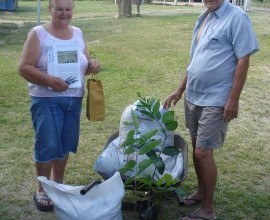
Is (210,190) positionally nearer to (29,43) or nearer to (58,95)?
(58,95)

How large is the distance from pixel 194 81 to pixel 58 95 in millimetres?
987

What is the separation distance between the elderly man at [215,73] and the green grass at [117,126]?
735 mm

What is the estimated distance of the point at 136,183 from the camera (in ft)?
10.5

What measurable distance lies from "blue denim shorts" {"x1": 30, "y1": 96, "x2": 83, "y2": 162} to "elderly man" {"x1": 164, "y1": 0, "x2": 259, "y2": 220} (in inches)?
34.6

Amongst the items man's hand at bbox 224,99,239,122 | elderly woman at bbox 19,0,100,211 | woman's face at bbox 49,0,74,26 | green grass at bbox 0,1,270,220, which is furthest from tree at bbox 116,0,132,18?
man's hand at bbox 224,99,239,122

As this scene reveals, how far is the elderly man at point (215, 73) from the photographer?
2980 mm

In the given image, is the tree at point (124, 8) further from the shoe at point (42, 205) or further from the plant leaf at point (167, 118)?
the plant leaf at point (167, 118)

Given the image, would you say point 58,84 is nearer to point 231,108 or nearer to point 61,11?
point 61,11

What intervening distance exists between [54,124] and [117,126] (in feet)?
8.51

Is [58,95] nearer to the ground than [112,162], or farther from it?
farther from it

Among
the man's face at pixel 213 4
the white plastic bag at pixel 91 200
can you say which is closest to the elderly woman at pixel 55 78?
the white plastic bag at pixel 91 200

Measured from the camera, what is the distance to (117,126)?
19.2ft

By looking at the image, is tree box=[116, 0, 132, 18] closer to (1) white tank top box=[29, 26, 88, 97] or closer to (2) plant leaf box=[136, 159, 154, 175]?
(1) white tank top box=[29, 26, 88, 97]

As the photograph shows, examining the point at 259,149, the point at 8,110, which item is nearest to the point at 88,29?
the point at 8,110
